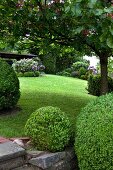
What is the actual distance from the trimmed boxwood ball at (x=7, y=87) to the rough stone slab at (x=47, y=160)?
214 centimetres

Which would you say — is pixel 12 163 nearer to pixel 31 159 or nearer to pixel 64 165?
pixel 31 159

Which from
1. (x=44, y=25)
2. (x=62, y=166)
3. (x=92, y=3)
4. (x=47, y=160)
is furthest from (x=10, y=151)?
(x=44, y=25)

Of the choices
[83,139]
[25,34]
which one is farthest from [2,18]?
[83,139]

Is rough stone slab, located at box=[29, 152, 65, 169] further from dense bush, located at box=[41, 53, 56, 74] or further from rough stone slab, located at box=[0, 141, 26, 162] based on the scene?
dense bush, located at box=[41, 53, 56, 74]

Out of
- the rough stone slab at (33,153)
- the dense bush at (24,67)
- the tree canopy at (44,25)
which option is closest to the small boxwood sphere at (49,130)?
the rough stone slab at (33,153)

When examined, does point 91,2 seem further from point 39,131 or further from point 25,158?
point 25,158

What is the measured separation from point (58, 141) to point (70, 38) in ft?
7.98

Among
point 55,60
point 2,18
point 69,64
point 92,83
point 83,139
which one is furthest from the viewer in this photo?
point 69,64

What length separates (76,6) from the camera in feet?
11.7

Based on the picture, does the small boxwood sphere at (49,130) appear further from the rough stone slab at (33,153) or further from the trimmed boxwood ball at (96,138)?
the trimmed boxwood ball at (96,138)

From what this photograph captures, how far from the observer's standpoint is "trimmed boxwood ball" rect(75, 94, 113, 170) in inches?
146

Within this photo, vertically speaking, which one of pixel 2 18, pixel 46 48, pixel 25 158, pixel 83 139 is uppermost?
pixel 2 18

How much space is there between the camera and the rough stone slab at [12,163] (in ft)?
13.1

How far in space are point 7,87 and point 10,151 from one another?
2.19m
